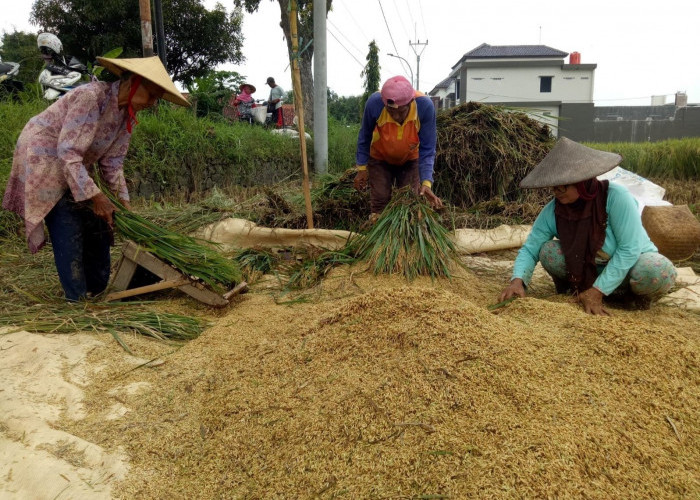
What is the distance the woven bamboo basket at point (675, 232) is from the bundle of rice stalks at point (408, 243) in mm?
1729

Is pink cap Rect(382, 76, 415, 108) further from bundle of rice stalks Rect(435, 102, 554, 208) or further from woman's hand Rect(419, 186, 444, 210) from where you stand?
bundle of rice stalks Rect(435, 102, 554, 208)

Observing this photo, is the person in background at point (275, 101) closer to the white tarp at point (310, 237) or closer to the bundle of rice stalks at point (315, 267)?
the white tarp at point (310, 237)

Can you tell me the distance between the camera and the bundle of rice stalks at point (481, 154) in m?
4.66

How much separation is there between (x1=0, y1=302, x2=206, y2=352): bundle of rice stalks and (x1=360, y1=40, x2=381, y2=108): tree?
9397 millimetres

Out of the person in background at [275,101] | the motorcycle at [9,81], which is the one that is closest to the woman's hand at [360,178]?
the motorcycle at [9,81]

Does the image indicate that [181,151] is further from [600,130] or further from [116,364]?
[600,130]

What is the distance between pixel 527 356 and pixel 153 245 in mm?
1793

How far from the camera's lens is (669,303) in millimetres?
2680

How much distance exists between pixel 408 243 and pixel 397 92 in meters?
0.89

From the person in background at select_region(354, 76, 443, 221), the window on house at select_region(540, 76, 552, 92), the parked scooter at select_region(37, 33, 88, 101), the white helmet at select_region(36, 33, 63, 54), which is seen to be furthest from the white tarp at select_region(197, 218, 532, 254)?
the window on house at select_region(540, 76, 552, 92)

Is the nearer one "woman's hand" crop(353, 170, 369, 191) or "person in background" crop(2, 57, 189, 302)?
"person in background" crop(2, 57, 189, 302)

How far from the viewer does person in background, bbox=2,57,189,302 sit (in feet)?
7.27

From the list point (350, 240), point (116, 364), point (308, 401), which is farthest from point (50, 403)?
point (350, 240)

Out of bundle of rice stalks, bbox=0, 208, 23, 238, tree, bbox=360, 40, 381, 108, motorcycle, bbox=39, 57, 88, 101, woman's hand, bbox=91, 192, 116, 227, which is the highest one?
tree, bbox=360, 40, 381, 108
